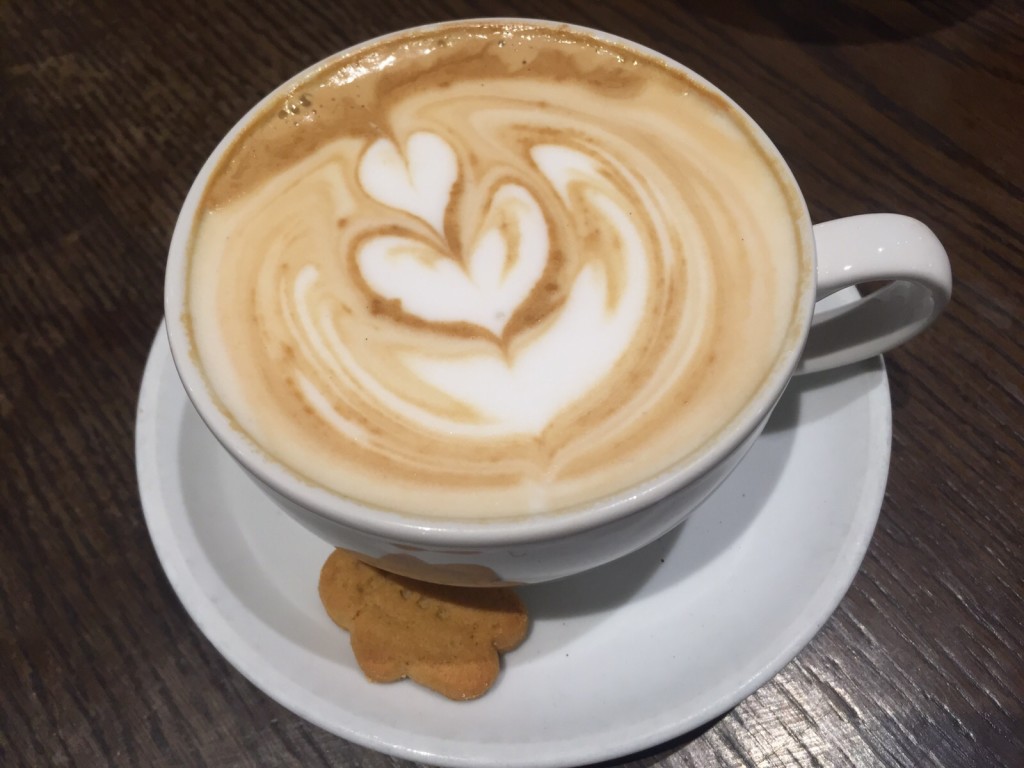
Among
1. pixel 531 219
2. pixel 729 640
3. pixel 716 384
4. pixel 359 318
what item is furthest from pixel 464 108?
pixel 729 640

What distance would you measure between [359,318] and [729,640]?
18.2 inches

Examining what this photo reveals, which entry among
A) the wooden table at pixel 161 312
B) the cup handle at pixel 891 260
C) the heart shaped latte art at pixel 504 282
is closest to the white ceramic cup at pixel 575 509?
the cup handle at pixel 891 260

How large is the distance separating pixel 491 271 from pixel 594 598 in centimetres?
35

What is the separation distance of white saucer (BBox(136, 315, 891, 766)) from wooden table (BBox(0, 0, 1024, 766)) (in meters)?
0.16

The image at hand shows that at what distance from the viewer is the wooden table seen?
87 cm

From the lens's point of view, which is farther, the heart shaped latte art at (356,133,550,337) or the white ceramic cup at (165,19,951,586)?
the heart shaped latte art at (356,133,550,337)

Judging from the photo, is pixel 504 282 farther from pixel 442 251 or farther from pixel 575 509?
pixel 575 509

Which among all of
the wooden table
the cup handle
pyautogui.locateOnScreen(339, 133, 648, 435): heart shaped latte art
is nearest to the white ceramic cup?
the cup handle

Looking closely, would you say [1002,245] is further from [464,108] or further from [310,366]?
[310,366]

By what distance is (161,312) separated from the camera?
115 cm

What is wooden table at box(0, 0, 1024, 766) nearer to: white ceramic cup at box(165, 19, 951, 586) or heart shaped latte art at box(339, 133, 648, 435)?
white ceramic cup at box(165, 19, 951, 586)

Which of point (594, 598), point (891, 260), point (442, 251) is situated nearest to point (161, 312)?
point (442, 251)

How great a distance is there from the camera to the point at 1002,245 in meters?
1.13

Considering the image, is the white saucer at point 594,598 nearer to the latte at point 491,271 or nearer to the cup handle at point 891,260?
the cup handle at point 891,260
